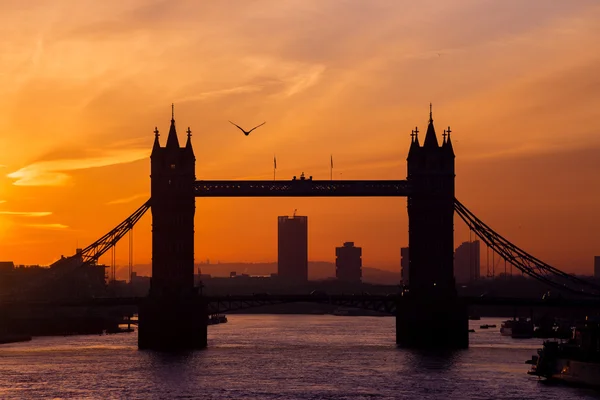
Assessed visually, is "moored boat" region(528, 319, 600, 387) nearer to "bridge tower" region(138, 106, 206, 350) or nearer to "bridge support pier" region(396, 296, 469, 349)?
"bridge support pier" region(396, 296, 469, 349)

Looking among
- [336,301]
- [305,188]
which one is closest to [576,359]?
[305,188]

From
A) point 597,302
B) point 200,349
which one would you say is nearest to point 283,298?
point 200,349

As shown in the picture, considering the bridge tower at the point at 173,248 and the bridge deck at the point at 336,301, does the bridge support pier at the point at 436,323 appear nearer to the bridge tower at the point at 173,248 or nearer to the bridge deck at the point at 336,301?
the bridge deck at the point at 336,301

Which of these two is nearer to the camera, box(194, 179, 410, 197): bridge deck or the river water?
the river water

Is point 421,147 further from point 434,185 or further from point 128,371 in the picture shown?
point 128,371

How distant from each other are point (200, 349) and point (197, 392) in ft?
172

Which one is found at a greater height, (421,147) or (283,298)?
(421,147)

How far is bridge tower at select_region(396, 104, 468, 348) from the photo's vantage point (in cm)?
18562

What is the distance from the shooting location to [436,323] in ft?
607

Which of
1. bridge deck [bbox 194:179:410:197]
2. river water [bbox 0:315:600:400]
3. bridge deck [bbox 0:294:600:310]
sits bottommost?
river water [bbox 0:315:600:400]

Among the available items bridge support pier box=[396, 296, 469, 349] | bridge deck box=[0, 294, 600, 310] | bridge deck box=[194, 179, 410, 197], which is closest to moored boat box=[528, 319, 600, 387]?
bridge support pier box=[396, 296, 469, 349]

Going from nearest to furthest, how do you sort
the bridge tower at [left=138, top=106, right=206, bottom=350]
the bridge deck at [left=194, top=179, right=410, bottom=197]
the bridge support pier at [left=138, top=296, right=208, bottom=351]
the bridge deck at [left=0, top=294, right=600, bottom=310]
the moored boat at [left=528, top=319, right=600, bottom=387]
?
the moored boat at [left=528, top=319, right=600, bottom=387]
the bridge support pier at [left=138, top=296, right=208, bottom=351]
the bridge tower at [left=138, top=106, right=206, bottom=350]
the bridge deck at [left=0, top=294, right=600, bottom=310]
the bridge deck at [left=194, top=179, right=410, bottom=197]

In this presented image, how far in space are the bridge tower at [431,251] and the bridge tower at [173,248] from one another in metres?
26.4

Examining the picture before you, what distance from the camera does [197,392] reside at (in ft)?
432
